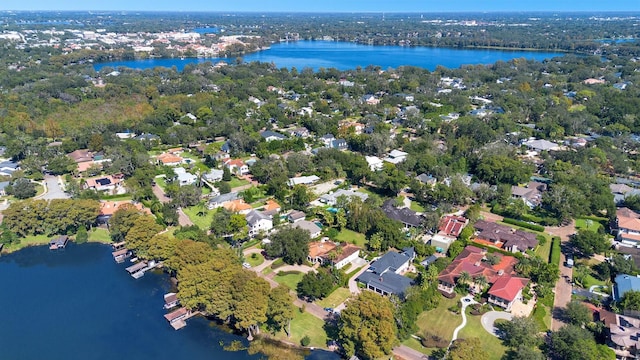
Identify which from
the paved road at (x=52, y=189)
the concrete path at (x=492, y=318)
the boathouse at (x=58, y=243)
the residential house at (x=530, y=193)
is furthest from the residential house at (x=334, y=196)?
the paved road at (x=52, y=189)

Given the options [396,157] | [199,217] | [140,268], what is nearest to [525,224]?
[396,157]

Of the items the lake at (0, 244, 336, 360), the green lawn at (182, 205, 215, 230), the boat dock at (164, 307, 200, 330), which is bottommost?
the lake at (0, 244, 336, 360)

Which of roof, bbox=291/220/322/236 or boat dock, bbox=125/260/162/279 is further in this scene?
roof, bbox=291/220/322/236

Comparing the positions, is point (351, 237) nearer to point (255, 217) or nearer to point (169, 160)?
point (255, 217)

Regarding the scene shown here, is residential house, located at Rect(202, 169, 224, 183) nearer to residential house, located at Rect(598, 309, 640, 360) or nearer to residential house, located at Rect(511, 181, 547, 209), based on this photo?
residential house, located at Rect(511, 181, 547, 209)

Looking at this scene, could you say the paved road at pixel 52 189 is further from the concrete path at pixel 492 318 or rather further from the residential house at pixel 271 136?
the concrete path at pixel 492 318

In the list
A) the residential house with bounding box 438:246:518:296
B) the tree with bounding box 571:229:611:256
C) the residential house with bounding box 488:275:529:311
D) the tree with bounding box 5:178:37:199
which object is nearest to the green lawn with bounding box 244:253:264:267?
the residential house with bounding box 438:246:518:296
